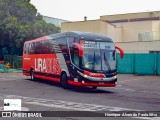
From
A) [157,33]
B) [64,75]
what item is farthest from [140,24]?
[64,75]

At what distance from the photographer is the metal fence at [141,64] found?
32.8m

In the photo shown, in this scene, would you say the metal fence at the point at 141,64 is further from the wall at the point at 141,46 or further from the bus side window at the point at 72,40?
the bus side window at the point at 72,40

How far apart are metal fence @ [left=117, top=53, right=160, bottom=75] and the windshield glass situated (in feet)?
47.6

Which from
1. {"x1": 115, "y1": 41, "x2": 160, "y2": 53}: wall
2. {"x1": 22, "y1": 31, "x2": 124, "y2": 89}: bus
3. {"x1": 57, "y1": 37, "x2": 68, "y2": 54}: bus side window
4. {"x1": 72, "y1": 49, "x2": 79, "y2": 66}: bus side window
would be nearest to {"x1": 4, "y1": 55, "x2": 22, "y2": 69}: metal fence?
{"x1": 115, "y1": 41, "x2": 160, "y2": 53}: wall

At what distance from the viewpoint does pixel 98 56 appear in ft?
61.5

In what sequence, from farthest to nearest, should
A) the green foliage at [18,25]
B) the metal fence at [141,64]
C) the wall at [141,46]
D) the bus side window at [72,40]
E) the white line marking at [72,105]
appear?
the green foliage at [18,25] → the wall at [141,46] → the metal fence at [141,64] → the bus side window at [72,40] → the white line marking at [72,105]

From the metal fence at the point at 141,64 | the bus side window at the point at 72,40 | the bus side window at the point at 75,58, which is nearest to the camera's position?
the bus side window at the point at 75,58

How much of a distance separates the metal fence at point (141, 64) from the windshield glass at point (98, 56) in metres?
14.5

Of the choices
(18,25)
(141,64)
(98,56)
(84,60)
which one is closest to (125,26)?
(18,25)

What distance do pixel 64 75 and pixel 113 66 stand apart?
320 cm

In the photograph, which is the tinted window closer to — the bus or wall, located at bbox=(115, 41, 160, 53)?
the bus

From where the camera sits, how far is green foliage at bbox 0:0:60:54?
4503cm

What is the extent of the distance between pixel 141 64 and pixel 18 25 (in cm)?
1985

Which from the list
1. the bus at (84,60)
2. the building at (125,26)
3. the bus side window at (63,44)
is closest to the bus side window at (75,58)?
the bus at (84,60)
